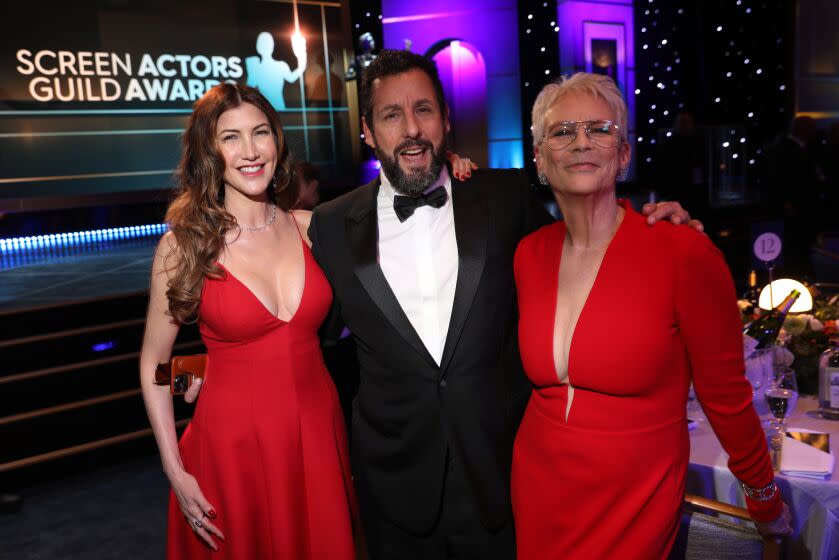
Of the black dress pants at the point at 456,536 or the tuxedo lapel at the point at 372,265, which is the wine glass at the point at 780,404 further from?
the tuxedo lapel at the point at 372,265

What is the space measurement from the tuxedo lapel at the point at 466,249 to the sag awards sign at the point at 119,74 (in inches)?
310

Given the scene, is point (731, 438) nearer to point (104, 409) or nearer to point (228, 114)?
point (228, 114)

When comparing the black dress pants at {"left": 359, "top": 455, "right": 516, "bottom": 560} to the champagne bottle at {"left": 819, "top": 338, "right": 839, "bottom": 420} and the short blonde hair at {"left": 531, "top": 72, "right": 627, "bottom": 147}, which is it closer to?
the short blonde hair at {"left": 531, "top": 72, "right": 627, "bottom": 147}

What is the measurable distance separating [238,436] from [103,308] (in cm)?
363

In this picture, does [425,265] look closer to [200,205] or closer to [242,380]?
[242,380]

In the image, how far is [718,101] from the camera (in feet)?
35.5

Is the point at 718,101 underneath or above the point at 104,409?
above

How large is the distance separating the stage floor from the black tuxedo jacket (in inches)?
152

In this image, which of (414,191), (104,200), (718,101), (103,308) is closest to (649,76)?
(718,101)

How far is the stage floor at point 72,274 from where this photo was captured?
5.44 meters

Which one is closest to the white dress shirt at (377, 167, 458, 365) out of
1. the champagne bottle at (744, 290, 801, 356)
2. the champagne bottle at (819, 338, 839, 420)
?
the champagne bottle at (744, 290, 801, 356)

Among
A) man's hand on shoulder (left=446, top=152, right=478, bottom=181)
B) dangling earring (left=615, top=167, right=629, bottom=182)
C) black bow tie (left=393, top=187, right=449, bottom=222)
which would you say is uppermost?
man's hand on shoulder (left=446, top=152, right=478, bottom=181)

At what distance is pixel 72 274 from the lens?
6605 mm

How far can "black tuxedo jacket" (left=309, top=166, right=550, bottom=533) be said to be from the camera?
6.21 feet
